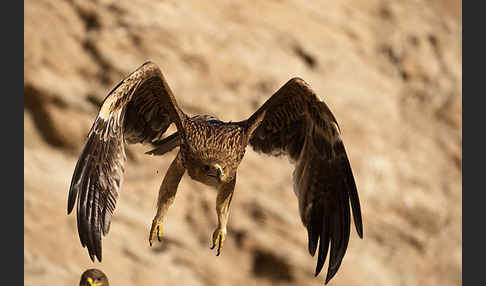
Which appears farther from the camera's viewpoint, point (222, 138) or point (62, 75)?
point (62, 75)

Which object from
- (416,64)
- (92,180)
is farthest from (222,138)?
(416,64)

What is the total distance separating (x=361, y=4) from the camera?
8727 millimetres

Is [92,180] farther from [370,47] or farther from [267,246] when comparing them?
[370,47]


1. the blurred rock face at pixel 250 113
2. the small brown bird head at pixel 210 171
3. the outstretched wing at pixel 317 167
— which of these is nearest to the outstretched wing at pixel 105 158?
the small brown bird head at pixel 210 171

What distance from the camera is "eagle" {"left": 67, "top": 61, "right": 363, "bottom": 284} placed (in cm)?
331

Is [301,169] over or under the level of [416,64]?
under

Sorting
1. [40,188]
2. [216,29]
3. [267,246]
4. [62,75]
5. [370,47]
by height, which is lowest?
[40,188]

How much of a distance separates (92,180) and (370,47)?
5875mm

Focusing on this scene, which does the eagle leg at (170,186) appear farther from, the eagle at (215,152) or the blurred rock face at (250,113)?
the blurred rock face at (250,113)

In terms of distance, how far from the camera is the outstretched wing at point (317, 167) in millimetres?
3645

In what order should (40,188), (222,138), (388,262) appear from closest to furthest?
(222,138)
(40,188)
(388,262)

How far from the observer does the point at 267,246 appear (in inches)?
307

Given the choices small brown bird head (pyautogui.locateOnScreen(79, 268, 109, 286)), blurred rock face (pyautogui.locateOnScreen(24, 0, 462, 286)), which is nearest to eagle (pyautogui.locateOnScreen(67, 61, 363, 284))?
small brown bird head (pyautogui.locateOnScreen(79, 268, 109, 286))

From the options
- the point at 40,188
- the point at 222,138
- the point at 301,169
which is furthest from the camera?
the point at 40,188
